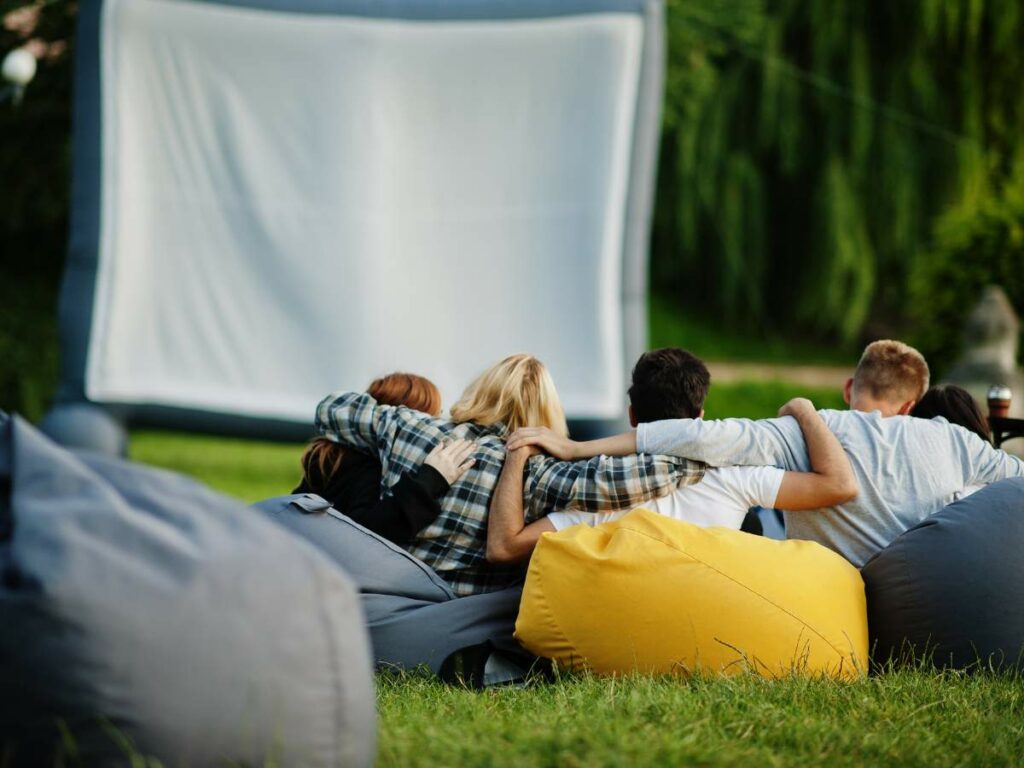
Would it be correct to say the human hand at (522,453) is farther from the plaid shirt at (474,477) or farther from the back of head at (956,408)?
the back of head at (956,408)

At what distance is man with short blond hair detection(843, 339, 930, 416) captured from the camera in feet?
11.6

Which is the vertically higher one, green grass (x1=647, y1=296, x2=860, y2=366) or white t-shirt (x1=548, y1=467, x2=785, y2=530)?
white t-shirt (x1=548, y1=467, x2=785, y2=530)

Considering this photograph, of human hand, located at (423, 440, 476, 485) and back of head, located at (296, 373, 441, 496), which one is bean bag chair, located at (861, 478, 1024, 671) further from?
back of head, located at (296, 373, 441, 496)

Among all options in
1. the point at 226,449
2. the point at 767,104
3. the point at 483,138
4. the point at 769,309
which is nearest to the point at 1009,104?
the point at 767,104

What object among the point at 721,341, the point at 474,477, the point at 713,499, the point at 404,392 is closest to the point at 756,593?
the point at 713,499

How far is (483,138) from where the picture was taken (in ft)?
26.2

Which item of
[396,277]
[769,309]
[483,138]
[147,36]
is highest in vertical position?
[147,36]

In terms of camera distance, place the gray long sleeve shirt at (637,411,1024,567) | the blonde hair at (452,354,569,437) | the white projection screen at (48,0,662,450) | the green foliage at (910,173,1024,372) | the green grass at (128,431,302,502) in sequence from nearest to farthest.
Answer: the gray long sleeve shirt at (637,411,1024,567), the blonde hair at (452,354,569,437), the white projection screen at (48,0,662,450), the green foliage at (910,173,1024,372), the green grass at (128,431,302,502)

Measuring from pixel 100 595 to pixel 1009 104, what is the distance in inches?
495

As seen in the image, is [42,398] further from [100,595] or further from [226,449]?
[100,595]

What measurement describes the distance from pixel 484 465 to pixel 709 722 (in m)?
1.13

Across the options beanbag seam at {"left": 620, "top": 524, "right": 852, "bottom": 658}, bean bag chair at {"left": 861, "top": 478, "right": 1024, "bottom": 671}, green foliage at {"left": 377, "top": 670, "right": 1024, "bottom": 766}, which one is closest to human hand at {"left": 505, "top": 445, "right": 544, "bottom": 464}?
beanbag seam at {"left": 620, "top": 524, "right": 852, "bottom": 658}

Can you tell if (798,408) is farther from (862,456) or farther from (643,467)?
(643,467)

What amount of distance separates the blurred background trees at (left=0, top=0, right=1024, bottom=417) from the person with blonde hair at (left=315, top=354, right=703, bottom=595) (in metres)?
8.62
